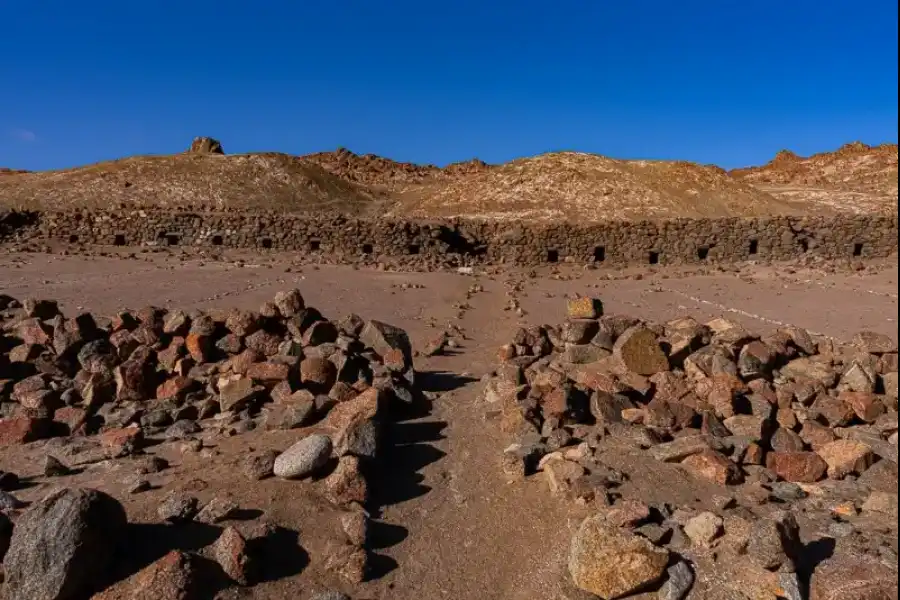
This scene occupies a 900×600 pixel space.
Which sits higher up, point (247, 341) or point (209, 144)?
point (209, 144)

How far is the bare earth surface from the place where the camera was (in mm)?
3574

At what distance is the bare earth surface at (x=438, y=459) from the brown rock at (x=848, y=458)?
100 cm

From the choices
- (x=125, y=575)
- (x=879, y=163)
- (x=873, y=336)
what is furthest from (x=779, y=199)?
(x=125, y=575)

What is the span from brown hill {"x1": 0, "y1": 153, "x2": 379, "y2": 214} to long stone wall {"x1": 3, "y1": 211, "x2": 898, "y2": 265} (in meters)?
5.17

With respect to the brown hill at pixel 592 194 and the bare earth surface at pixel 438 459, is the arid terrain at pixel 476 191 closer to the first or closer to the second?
the brown hill at pixel 592 194

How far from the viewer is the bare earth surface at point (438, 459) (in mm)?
3574

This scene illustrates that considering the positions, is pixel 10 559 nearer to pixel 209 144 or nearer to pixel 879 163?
pixel 209 144

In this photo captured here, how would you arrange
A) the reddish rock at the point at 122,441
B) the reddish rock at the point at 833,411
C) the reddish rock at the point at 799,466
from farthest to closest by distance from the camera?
the reddish rock at the point at 833,411 → the reddish rock at the point at 122,441 → the reddish rock at the point at 799,466

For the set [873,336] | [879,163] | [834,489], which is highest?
[879,163]

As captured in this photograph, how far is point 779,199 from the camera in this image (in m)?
30.9

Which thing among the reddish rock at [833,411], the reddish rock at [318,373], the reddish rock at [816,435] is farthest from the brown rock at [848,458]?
the reddish rock at [318,373]

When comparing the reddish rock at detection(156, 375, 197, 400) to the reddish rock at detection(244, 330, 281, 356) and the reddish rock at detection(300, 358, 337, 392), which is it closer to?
the reddish rock at detection(244, 330, 281, 356)

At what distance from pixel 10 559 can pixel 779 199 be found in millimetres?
34163

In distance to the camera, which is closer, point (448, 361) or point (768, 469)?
point (768, 469)
